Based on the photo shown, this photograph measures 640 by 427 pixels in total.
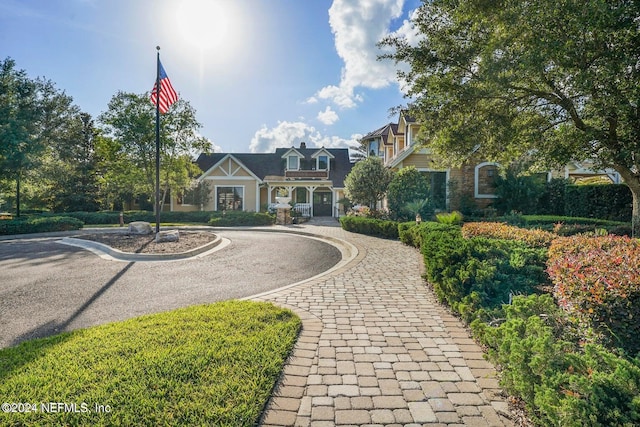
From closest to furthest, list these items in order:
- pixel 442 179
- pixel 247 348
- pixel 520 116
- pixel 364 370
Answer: pixel 364 370, pixel 247 348, pixel 520 116, pixel 442 179

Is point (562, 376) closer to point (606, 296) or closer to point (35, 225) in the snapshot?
point (606, 296)

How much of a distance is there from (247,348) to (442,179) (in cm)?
1797

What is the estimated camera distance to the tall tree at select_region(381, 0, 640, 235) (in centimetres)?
650

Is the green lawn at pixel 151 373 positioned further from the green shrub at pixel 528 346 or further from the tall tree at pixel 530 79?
the tall tree at pixel 530 79

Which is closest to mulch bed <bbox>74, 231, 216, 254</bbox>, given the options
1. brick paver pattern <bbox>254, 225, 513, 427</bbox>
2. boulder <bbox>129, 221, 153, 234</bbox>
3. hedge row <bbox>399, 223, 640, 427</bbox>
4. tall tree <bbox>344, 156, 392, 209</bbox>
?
boulder <bbox>129, 221, 153, 234</bbox>

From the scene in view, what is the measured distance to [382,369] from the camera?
3.25m

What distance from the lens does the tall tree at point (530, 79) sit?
21.3ft

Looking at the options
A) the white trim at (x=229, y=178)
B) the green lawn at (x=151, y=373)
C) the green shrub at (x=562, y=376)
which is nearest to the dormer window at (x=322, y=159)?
the white trim at (x=229, y=178)

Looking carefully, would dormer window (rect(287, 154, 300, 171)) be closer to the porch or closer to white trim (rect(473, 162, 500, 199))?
the porch

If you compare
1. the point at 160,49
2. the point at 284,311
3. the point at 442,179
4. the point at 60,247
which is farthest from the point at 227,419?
the point at 442,179

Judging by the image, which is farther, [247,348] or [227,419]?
[247,348]

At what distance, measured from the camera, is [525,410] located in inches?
102

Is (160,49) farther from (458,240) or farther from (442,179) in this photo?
(442,179)

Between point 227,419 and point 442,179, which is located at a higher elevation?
point 442,179
